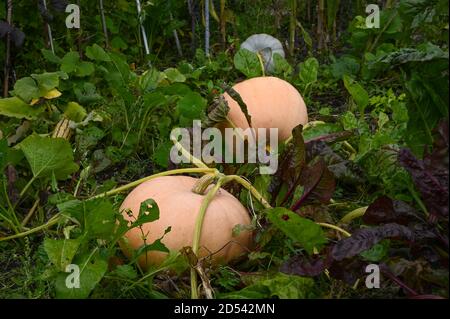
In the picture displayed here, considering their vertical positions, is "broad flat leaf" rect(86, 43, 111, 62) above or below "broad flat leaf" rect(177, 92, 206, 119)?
above

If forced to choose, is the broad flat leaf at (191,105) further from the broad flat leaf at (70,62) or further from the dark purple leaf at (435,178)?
the dark purple leaf at (435,178)

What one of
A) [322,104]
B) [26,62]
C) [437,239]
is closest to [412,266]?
[437,239]

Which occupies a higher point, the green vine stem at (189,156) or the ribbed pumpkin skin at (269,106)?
the ribbed pumpkin skin at (269,106)

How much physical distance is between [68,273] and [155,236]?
34cm

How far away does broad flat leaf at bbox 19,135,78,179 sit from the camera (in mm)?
2412

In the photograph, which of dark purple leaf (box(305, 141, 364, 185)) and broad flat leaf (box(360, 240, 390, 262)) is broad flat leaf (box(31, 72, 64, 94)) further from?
broad flat leaf (box(360, 240, 390, 262))

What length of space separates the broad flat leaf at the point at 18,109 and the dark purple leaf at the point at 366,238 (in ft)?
5.36

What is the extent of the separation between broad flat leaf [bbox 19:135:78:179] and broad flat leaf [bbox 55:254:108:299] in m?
0.55

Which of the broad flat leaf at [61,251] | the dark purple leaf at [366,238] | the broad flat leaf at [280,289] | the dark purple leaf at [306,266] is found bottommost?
the broad flat leaf at [280,289]

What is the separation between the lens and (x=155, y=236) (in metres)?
2.19

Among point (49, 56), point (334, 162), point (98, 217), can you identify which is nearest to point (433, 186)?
point (334, 162)

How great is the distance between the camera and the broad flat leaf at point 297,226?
77.0 inches

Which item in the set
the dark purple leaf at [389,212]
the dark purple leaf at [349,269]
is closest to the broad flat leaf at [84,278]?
the dark purple leaf at [349,269]
